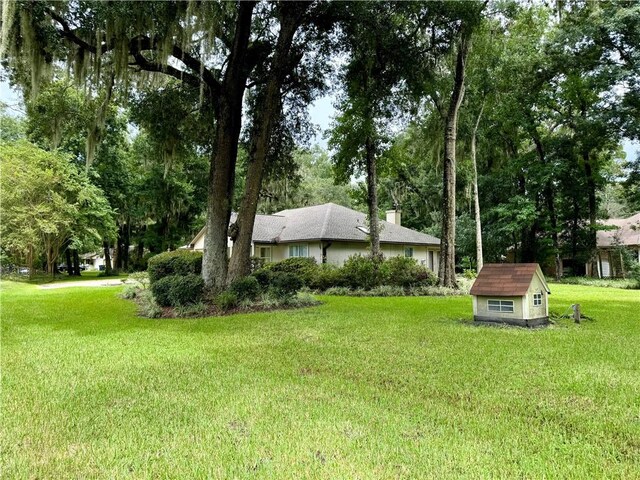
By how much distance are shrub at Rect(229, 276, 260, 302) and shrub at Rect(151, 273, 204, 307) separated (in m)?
0.90

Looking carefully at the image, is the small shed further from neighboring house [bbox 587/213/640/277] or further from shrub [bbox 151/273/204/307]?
neighboring house [bbox 587/213/640/277]

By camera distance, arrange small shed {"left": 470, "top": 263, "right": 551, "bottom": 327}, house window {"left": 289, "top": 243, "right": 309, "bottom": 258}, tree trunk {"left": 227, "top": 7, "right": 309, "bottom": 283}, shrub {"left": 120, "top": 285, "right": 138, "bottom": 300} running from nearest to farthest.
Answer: small shed {"left": 470, "top": 263, "right": 551, "bottom": 327} < tree trunk {"left": 227, "top": 7, "right": 309, "bottom": 283} < shrub {"left": 120, "top": 285, "right": 138, "bottom": 300} < house window {"left": 289, "top": 243, "right": 309, "bottom": 258}

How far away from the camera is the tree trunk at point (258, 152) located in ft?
36.8

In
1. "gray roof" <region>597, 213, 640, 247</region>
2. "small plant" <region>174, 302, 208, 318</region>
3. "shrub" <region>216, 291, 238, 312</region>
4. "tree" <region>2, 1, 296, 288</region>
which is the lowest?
"small plant" <region>174, 302, 208, 318</region>

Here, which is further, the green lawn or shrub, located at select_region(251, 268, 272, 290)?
shrub, located at select_region(251, 268, 272, 290)

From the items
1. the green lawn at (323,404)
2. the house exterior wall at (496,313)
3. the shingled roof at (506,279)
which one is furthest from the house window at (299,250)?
the green lawn at (323,404)

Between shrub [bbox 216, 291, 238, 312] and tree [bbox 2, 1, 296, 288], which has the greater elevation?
tree [bbox 2, 1, 296, 288]

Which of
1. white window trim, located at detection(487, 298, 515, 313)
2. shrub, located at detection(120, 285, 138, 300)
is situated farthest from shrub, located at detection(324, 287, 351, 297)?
shrub, located at detection(120, 285, 138, 300)

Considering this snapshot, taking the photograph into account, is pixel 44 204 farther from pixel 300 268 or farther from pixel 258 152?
pixel 258 152

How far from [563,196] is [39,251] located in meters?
34.3

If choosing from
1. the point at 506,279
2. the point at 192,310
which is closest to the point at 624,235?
the point at 506,279

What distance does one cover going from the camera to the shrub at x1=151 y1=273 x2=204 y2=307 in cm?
1045

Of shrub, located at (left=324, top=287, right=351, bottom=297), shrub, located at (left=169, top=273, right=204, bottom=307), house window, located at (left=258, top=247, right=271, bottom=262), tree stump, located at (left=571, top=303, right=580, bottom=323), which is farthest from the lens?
house window, located at (left=258, top=247, right=271, bottom=262)

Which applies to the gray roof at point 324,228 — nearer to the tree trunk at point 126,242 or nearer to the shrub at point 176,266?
the shrub at point 176,266
